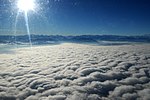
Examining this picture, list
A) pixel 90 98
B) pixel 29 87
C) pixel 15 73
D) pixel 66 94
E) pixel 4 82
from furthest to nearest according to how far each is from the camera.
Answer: pixel 15 73, pixel 4 82, pixel 29 87, pixel 66 94, pixel 90 98

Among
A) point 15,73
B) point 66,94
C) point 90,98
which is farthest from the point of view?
point 15,73

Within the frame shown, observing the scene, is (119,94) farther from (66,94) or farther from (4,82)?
(4,82)

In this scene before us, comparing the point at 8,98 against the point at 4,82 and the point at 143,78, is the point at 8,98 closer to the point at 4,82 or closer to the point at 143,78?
the point at 4,82

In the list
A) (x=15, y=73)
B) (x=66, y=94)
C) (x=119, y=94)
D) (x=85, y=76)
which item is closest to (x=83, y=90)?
(x=66, y=94)

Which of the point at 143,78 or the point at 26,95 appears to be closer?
the point at 26,95

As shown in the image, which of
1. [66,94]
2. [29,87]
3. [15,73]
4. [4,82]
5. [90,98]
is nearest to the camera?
[90,98]

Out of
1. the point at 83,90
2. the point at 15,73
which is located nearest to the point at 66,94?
the point at 83,90

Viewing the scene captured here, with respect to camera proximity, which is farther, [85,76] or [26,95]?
[85,76]

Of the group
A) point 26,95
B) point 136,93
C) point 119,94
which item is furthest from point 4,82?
point 136,93
